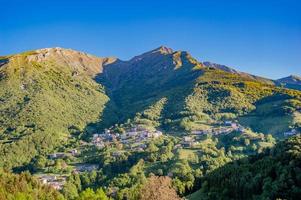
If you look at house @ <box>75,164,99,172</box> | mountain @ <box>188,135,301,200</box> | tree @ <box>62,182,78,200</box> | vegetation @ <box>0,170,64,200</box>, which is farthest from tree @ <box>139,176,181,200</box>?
house @ <box>75,164,99,172</box>

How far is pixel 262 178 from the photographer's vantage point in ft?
276

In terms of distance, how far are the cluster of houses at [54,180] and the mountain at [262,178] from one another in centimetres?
6940

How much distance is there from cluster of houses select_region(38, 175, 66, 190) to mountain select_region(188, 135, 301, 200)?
69.4 meters

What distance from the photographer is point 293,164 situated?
80875 millimetres

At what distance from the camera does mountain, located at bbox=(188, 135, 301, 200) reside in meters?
77.0

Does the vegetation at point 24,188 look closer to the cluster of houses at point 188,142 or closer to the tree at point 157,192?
the tree at point 157,192

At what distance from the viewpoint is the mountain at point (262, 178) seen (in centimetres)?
7700

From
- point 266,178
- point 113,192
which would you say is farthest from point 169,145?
point 266,178

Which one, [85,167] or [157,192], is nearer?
[157,192]

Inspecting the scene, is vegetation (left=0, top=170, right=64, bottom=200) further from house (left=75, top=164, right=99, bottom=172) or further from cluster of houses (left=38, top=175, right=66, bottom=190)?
house (left=75, top=164, right=99, bottom=172)

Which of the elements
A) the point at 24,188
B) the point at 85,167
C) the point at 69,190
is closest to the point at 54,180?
the point at 85,167

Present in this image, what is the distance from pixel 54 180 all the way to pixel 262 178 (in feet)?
317

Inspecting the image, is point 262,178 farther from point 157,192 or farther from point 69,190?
point 69,190

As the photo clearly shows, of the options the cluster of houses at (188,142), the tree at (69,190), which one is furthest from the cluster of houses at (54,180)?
the cluster of houses at (188,142)
